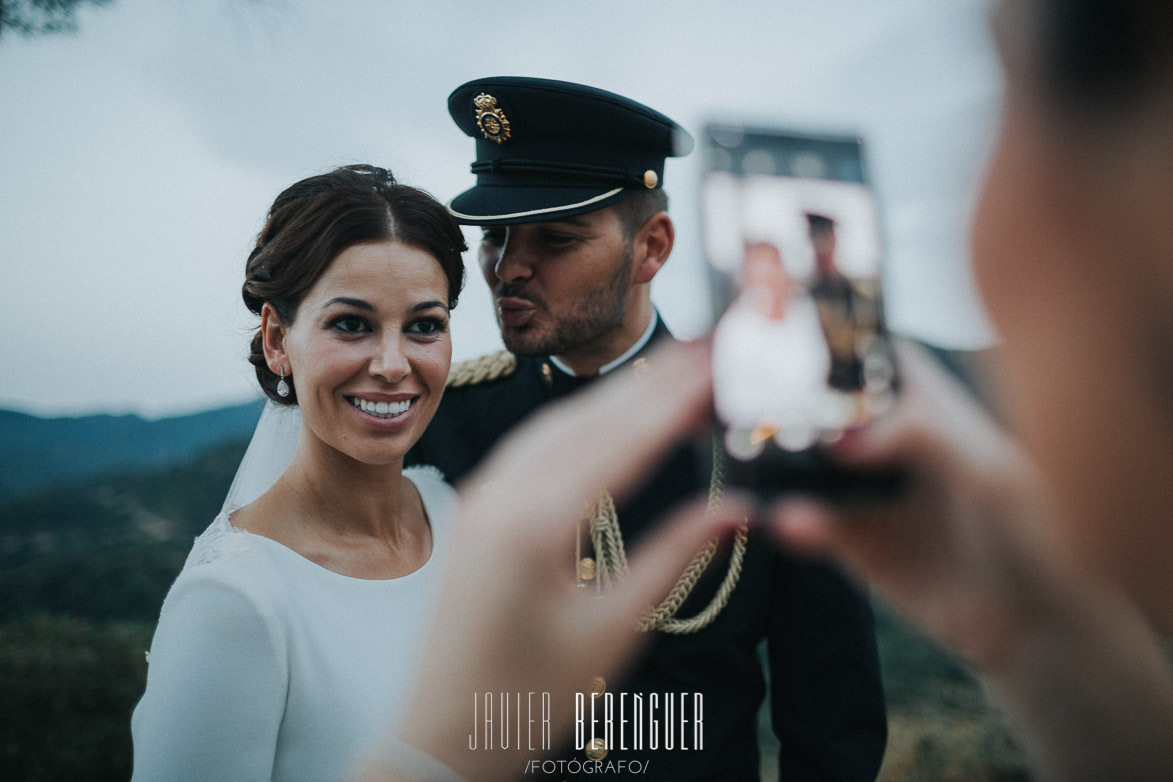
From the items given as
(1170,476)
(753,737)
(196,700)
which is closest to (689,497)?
(753,737)

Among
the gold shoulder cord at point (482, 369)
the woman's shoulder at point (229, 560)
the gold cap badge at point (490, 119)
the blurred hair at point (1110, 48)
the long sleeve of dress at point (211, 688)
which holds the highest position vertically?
the gold cap badge at point (490, 119)

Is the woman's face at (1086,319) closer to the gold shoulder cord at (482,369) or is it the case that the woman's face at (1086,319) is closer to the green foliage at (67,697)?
the gold shoulder cord at (482,369)

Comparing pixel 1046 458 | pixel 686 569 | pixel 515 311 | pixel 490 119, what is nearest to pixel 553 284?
pixel 515 311

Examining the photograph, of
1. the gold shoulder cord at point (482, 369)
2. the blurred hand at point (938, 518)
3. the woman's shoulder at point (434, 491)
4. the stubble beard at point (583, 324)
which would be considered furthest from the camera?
the gold shoulder cord at point (482, 369)

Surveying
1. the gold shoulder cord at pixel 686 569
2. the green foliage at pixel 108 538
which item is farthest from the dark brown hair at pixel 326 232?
the green foliage at pixel 108 538

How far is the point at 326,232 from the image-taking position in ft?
4.39

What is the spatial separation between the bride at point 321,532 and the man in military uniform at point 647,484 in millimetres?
200

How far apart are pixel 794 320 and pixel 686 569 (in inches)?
33.8

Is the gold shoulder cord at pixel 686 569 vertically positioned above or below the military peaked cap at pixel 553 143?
below

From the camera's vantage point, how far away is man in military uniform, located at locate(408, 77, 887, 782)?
1451mm

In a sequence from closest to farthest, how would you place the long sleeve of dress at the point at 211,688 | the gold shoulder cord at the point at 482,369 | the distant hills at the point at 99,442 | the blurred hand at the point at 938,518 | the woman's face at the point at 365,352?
the blurred hand at the point at 938,518
the long sleeve of dress at the point at 211,688
the woman's face at the point at 365,352
the gold shoulder cord at the point at 482,369
the distant hills at the point at 99,442

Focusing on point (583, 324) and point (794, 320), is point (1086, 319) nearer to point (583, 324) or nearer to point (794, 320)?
point (794, 320)

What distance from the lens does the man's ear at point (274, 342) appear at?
56.6 inches

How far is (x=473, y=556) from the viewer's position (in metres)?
0.51
